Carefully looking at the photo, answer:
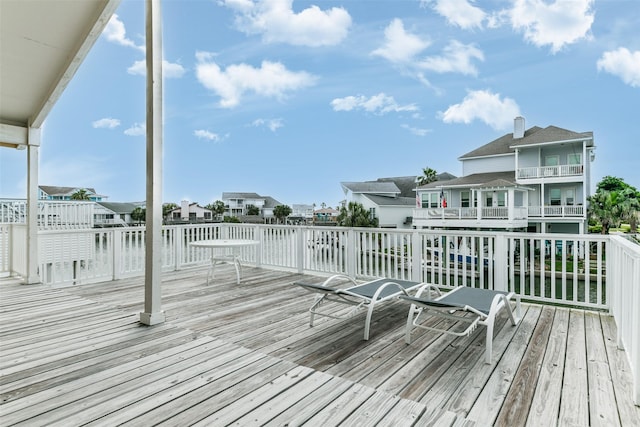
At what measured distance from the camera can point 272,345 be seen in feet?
9.17

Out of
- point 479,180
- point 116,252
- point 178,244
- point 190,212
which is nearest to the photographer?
point 116,252

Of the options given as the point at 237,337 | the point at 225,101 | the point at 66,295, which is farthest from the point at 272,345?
the point at 225,101

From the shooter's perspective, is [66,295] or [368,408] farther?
[66,295]

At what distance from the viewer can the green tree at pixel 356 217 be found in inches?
992

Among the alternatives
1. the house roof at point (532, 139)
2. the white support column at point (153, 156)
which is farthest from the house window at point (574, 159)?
the white support column at point (153, 156)

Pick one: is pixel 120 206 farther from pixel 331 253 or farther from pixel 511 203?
pixel 511 203

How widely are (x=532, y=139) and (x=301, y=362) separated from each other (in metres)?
19.0

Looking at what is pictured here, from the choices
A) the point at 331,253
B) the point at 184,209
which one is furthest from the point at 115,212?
the point at 331,253

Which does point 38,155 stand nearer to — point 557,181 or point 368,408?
point 368,408

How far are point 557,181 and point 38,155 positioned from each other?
1909cm

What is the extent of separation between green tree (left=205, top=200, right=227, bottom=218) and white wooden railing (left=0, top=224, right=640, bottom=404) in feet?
111

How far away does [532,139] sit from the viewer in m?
17.3

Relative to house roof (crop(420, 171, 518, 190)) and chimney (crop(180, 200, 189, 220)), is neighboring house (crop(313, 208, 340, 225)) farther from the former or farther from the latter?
house roof (crop(420, 171, 518, 190))

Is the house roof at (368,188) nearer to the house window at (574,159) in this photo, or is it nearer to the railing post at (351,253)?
the house window at (574,159)
